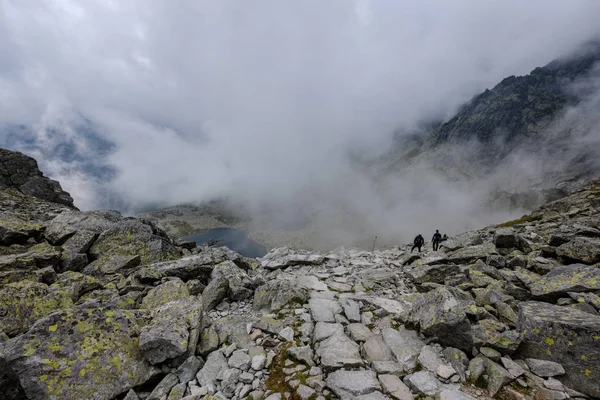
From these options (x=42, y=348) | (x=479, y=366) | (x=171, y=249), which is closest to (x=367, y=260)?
(x=479, y=366)

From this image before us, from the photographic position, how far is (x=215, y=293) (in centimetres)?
1168

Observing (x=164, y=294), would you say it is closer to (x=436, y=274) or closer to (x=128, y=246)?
(x=128, y=246)

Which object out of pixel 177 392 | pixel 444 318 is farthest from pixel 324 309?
pixel 177 392

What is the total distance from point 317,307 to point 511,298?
310 inches

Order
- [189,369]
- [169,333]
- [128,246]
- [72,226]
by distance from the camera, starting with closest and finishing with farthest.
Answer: [189,369], [169,333], [128,246], [72,226]

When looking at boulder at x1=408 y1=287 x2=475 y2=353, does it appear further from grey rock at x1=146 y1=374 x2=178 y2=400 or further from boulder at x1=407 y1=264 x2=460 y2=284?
grey rock at x1=146 y1=374 x2=178 y2=400

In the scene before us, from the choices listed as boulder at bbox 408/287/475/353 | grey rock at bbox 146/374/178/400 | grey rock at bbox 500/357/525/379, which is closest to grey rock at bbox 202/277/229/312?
grey rock at bbox 146/374/178/400

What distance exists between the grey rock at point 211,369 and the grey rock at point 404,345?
5260 mm

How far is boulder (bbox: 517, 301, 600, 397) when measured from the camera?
6145 millimetres

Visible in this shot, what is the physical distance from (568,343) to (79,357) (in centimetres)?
1352

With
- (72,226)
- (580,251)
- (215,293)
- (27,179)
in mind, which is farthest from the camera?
(27,179)

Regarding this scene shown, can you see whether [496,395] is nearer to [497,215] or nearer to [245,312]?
[245,312]

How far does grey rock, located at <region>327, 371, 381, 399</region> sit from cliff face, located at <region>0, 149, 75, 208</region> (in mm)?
45554

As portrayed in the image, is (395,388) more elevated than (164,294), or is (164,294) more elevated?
(164,294)
